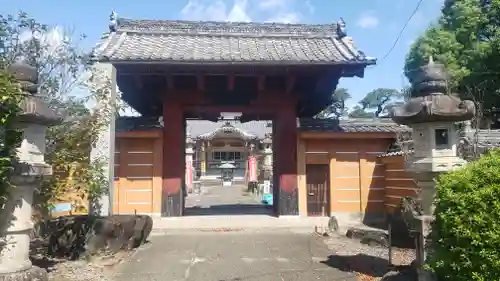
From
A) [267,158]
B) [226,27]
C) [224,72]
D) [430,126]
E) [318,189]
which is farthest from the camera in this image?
[267,158]

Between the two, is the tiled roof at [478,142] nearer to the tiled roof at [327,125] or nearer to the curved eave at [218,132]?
the tiled roof at [327,125]

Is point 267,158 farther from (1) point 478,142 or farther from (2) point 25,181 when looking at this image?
(2) point 25,181

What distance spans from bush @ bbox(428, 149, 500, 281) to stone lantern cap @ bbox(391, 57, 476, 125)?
0.88 metres

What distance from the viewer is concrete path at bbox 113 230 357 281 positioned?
20.8 ft

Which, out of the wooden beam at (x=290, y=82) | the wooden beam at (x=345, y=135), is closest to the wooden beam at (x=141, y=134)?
the wooden beam at (x=290, y=82)

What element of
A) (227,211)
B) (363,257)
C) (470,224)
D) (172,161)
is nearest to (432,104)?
(470,224)

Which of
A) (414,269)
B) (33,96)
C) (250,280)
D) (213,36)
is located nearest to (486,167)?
(414,269)

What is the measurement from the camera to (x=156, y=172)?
1212 centimetres

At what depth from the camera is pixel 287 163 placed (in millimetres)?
12438

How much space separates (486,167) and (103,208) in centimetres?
802

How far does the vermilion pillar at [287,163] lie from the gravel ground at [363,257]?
9.17ft

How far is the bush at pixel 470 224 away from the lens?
4.14 m

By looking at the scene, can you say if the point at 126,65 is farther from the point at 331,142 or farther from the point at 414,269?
the point at 414,269

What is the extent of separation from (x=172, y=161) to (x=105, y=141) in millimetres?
2822
